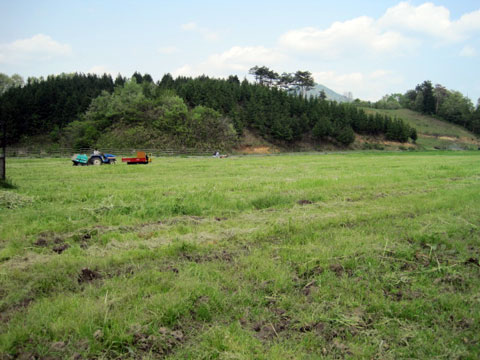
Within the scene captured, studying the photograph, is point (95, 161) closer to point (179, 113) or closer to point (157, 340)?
point (157, 340)

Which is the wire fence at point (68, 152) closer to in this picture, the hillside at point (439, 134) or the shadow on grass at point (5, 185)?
the shadow on grass at point (5, 185)

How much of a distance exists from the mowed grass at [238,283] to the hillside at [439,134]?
100617 mm

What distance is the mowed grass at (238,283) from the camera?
304 centimetres

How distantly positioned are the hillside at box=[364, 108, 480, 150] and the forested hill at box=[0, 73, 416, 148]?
11.7m

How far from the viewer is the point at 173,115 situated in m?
61.8

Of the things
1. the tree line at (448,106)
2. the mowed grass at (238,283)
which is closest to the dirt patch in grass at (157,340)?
the mowed grass at (238,283)

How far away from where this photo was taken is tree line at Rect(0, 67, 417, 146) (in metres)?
62.7

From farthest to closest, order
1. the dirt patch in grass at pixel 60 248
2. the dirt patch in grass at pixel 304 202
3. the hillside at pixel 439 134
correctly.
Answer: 1. the hillside at pixel 439 134
2. the dirt patch in grass at pixel 304 202
3. the dirt patch in grass at pixel 60 248

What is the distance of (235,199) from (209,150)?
171 feet

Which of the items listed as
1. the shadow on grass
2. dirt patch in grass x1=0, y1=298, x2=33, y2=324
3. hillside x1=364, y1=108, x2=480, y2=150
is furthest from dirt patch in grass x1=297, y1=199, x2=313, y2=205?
hillside x1=364, y1=108, x2=480, y2=150

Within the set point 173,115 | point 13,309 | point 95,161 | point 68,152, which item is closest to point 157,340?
point 13,309

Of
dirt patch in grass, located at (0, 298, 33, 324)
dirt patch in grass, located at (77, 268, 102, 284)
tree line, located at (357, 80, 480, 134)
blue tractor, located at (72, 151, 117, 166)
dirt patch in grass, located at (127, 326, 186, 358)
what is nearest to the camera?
dirt patch in grass, located at (127, 326, 186, 358)

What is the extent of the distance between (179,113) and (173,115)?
1.50m

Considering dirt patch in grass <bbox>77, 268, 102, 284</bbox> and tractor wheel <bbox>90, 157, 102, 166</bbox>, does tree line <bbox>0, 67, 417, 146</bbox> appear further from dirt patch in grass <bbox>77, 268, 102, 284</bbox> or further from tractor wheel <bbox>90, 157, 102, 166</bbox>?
dirt patch in grass <bbox>77, 268, 102, 284</bbox>
